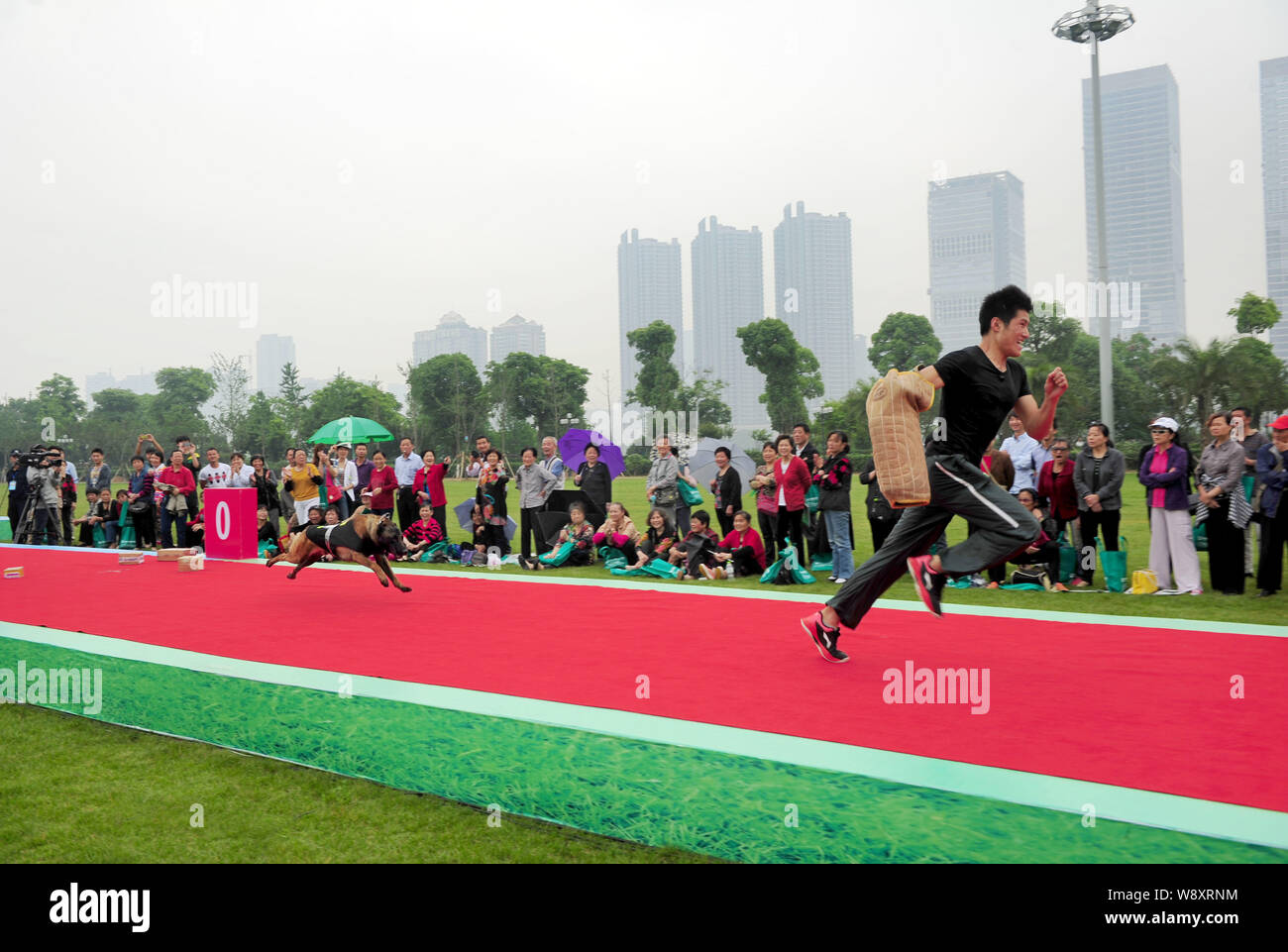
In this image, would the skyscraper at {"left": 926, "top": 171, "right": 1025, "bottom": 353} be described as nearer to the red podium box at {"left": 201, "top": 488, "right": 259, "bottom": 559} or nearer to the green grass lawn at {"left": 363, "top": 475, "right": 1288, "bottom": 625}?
the green grass lawn at {"left": 363, "top": 475, "right": 1288, "bottom": 625}

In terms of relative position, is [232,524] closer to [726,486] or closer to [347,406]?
[726,486]

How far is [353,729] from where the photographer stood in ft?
14.5

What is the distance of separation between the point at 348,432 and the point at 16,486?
23.3 feet

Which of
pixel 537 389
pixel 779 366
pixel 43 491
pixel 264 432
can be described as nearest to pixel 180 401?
pixel 264 432

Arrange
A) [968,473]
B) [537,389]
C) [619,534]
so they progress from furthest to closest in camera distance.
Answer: [537,389]
[619,534]
[968,473]

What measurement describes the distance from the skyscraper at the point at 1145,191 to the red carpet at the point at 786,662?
18858 centimetres

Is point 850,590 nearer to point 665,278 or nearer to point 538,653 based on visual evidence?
point 538,653

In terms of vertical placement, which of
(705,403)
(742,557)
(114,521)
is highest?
(705,403)

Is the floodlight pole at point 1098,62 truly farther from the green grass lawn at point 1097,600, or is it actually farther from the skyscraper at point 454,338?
the skyscraper at point 454,338

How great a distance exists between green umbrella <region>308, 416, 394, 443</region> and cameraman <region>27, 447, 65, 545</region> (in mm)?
5141

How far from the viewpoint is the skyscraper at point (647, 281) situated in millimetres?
116438

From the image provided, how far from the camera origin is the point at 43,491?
672 inches

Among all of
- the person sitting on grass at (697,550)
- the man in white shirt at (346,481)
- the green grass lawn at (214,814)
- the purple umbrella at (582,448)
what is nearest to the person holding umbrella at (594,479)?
the person sitting on grass at (697,550)
